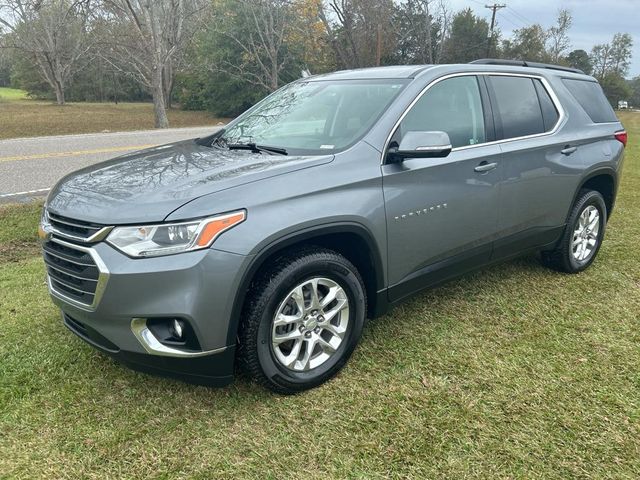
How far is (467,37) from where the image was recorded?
159 ft

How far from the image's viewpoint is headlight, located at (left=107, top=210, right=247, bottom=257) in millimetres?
2395

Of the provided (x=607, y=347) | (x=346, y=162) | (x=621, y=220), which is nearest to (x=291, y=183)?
(x=346, y=162)

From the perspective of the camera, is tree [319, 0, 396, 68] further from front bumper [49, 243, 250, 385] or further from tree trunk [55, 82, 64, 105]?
front bumper [49, 243, 250, 385]

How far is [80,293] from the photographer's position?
2598mm

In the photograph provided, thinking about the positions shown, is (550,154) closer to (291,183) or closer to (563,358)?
(563,358)

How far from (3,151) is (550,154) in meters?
11.2

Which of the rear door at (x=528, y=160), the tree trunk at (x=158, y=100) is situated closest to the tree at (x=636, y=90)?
the tree trunk at (x=158, y=100)

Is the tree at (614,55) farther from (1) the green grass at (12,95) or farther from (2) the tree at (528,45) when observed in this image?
(1) the green grass at (12,95)

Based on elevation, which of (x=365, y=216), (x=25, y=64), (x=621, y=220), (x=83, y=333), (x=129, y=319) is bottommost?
(x=621, y=220)

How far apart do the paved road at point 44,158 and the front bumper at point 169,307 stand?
5.05 m

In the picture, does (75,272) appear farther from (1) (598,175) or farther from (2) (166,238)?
(1) (598,175)

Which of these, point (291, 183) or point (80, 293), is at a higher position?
point (291, 183)

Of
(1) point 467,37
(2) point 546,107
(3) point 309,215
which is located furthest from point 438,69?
(1) point 467,37

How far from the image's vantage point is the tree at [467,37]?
46719 mm
